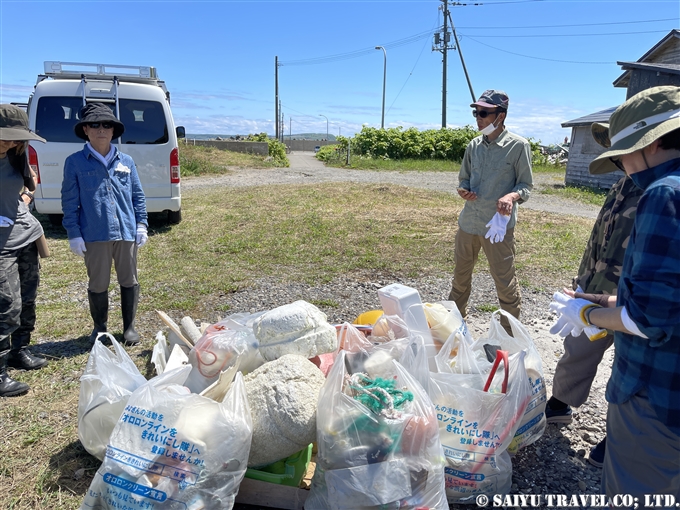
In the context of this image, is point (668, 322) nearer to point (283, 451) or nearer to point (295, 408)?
point (295, 408)

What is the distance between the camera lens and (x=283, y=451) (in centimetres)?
200

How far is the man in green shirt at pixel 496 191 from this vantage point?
11.3 feet

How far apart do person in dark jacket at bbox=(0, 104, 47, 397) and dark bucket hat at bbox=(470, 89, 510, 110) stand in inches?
121

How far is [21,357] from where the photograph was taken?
3248 mm

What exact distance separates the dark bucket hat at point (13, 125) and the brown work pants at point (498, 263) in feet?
10.4

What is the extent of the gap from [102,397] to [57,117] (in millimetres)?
6274

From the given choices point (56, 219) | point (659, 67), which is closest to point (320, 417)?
point (659, 67)

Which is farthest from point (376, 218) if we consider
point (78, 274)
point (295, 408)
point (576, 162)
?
point (576, 162)

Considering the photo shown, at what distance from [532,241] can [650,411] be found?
620 centimetres

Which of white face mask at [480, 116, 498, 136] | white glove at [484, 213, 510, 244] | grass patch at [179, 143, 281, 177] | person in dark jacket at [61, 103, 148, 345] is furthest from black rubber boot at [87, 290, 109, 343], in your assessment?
grass patch at [179, 143, 281, 177]

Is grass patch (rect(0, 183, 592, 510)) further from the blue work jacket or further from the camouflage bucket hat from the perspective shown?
the camouflage bucket hat

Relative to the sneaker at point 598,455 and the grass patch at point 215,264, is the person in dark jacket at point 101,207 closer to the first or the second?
the grass patch at point 215,264

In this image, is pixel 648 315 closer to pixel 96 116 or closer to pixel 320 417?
pixel 320 417

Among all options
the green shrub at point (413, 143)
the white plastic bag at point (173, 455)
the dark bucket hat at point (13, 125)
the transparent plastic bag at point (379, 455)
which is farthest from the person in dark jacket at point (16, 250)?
the green shrub at point (413, 143)
